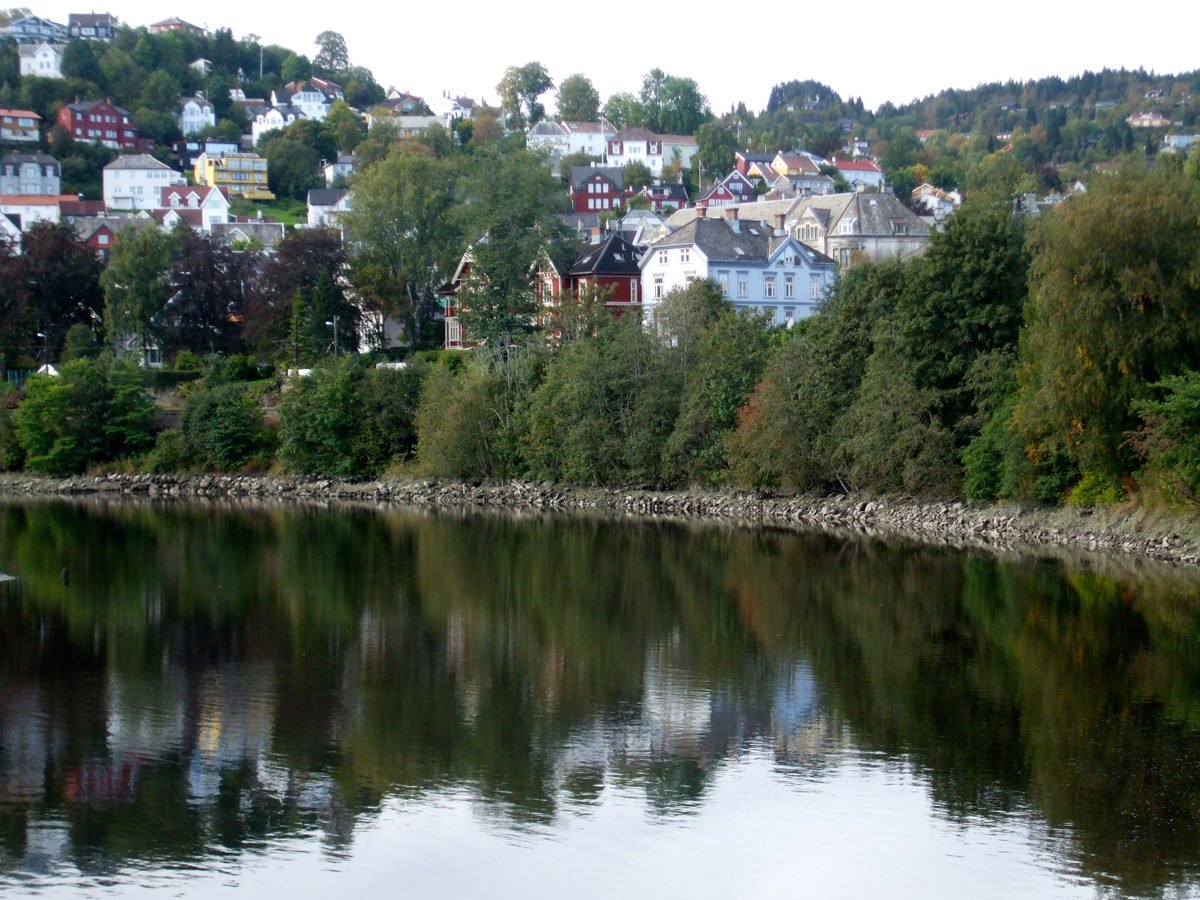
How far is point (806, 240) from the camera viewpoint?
2904 inches

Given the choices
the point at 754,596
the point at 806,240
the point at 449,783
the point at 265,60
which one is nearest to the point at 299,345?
the point at 806,240

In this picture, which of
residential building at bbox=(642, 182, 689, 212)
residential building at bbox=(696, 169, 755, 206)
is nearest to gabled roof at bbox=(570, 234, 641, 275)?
residential building at bbox=(696, 169, 755, 206)

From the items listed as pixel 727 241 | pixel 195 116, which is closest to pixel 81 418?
pixel 727 241

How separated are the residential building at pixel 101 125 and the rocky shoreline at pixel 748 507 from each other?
7888 centimetres

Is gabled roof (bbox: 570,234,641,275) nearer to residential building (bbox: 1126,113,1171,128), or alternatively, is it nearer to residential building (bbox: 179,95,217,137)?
residential building (bbox: 179,95,217,137)

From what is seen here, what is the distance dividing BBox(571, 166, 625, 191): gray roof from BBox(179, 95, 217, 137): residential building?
4502 cm

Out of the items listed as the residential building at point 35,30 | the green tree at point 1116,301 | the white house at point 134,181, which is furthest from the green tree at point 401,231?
the residential building at point 35,30

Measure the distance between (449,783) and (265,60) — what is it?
165495 mm

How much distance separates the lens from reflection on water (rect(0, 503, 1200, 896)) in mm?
14016

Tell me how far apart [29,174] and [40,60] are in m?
34.6

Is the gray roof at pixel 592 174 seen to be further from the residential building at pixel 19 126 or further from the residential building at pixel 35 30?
the residential building at pixel 35 30

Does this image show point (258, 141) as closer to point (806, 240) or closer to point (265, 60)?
point (265, 60)

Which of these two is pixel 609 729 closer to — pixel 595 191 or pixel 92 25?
pixel 595 191

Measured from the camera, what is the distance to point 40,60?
14600cm
